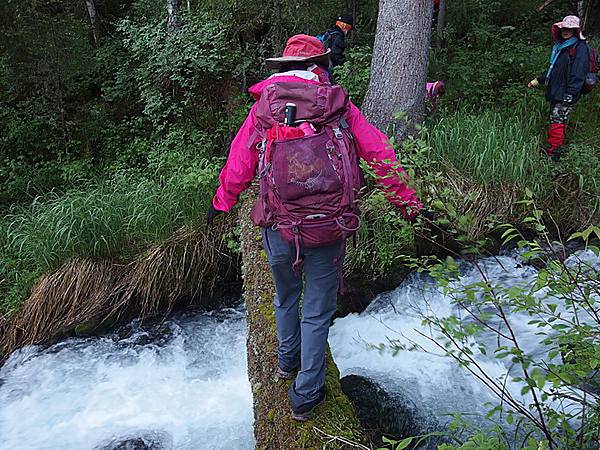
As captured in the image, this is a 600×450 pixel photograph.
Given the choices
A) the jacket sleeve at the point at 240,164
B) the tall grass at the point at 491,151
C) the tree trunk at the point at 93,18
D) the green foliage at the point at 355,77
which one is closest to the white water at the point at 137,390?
the jacket sleeve at the point at 240,164

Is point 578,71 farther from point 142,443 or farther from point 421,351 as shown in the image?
point 142,443

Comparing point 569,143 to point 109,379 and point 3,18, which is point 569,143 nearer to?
point 109,379

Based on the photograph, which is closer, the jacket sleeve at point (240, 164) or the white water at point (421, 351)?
the jacket sleeve at point (240, 164)

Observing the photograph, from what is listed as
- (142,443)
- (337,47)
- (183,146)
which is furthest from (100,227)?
(337,47)

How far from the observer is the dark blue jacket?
20.3 ft

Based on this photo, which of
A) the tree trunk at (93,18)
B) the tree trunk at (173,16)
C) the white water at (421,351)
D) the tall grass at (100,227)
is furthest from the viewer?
the tree trunk at (93,18)

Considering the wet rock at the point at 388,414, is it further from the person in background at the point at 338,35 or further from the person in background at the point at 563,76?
the person in background at the point at 338,35

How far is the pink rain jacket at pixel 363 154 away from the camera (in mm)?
2654

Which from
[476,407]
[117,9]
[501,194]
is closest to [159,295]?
[476,407]

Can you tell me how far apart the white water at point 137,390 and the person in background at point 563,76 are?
184 inches

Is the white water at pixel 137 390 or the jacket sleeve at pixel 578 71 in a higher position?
the jacket sleeve at pixel 578 71

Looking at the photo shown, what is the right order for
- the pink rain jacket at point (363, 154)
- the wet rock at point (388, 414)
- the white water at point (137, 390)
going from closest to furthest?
1. the pink rain jacket at point (363, 154)
2. the wet rock at point (388, 414)
3. the white water at point (137, 390)

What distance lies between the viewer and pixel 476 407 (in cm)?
409

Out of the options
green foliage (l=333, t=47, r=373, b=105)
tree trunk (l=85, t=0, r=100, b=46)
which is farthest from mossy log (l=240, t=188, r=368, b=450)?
tree trunk (l=85, t=0, r=100, b=46)
